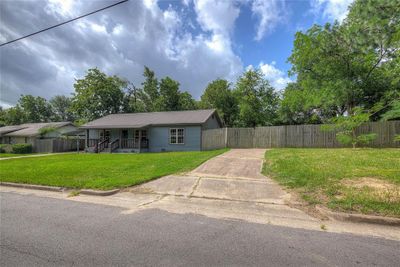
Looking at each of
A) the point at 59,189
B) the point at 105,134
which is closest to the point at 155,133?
the point at 105,134

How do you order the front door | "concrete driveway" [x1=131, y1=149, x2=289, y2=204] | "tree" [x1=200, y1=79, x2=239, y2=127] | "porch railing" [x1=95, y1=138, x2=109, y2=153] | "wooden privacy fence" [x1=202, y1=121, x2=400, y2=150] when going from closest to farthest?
1. "concrete driveway" [x1=131, y1=149, x2=289, y2=204]
2. "wooden privacy fence" [x1=202, y1=121, x2=400, y2=150]
3. "porch railing" [x1=95, y1=138, x2=109, y2=153]
4. the front door
5. "tree" [x1=200, y1=79, x2=239, y2=127]

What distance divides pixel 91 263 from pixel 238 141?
1682 cm

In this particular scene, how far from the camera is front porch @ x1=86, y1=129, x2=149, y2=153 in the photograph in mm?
21011

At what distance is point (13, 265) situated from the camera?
286 centimetres

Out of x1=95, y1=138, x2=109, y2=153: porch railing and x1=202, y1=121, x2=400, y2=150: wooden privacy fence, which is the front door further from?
x1=202, y1=121, x2=400, y2=150: wooden privacy fence

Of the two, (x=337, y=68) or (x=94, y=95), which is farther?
(x=94, y=95)

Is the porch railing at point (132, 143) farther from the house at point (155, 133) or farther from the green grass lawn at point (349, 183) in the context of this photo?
the green grass lawn at point (349, 183)

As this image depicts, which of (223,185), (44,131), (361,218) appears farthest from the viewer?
(44,131)

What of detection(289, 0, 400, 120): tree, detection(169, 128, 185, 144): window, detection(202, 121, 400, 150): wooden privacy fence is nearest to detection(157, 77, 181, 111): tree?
detection(169, 128, 185, 144): window

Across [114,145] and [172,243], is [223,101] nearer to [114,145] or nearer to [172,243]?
[114,145]

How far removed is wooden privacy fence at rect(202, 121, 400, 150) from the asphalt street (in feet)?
48.1

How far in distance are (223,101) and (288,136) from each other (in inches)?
771

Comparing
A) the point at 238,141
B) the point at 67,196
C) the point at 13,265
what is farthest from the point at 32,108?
the point at 13,265

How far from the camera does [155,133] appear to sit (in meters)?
21.3
